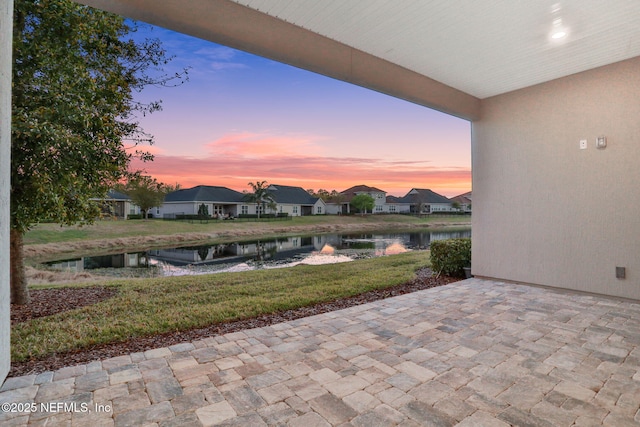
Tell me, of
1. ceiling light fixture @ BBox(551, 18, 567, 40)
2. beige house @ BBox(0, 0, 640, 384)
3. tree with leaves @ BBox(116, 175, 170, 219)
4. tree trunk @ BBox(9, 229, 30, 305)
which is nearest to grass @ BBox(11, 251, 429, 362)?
beige house @ BBox(0, 0, 640, 384)

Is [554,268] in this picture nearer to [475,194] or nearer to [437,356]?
[475,194]

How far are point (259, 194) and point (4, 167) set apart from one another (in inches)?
388

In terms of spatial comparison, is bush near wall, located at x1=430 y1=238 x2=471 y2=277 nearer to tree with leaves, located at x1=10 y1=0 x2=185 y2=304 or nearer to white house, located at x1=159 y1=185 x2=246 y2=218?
tree with leaves, located at x1=10 y1=0 x2=185 y2=304

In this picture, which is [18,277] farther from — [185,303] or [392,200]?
[392,200]

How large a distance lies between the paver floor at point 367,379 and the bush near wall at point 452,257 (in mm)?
2519

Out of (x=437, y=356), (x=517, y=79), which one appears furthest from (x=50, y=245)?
(x=517, y=79)

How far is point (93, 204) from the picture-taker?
4203 mm

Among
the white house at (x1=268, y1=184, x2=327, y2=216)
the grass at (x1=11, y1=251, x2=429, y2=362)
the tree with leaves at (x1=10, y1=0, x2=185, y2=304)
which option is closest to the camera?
the grass at (x1=11, y1=251, x2=429, y2=362)

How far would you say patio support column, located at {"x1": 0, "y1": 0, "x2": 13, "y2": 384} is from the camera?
6.89ft

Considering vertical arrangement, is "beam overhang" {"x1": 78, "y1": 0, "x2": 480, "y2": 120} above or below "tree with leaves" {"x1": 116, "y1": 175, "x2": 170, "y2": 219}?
above

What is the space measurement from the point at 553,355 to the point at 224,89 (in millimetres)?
9223

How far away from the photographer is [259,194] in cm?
1199

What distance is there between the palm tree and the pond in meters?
1.70

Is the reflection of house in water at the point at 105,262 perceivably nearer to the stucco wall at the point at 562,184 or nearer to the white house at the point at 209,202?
the white house at the point at 209,202
